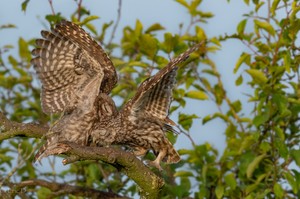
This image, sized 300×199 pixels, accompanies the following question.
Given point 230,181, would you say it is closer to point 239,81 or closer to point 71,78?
point 239,81

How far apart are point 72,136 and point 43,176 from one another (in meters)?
2.77

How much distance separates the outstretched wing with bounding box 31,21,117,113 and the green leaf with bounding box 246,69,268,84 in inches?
48.2

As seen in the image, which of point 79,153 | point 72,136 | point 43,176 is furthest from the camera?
point 43,176

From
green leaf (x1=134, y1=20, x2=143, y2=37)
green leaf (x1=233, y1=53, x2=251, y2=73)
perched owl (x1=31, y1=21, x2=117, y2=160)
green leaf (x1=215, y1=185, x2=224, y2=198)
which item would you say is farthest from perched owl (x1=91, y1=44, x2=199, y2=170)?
green leaf (x1=134, y1=20, x2=143, y2=37)

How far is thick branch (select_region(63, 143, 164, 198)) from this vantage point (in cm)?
477

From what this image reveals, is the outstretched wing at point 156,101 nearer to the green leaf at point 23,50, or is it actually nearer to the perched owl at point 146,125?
the perched owl at point 146,125

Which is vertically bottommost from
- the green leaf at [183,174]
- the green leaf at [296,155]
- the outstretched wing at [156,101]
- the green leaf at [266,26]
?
the outstretched wing at [156,101]

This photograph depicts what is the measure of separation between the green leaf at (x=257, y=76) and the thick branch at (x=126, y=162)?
1776 millimetres

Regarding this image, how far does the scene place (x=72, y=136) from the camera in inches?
227

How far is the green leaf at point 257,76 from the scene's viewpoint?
6713mm

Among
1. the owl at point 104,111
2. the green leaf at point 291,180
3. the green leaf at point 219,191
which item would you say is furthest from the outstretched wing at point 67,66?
the green leaf at point 291,180

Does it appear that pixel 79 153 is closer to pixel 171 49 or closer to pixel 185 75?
pixel 171 49

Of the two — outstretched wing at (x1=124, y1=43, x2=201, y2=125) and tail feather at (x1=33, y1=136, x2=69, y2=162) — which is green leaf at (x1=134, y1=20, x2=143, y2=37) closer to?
outstretched wing at (x1=124, y1=43, x2=201, y2=125)

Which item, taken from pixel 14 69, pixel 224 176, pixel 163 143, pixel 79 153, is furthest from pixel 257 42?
pixel 79 153
